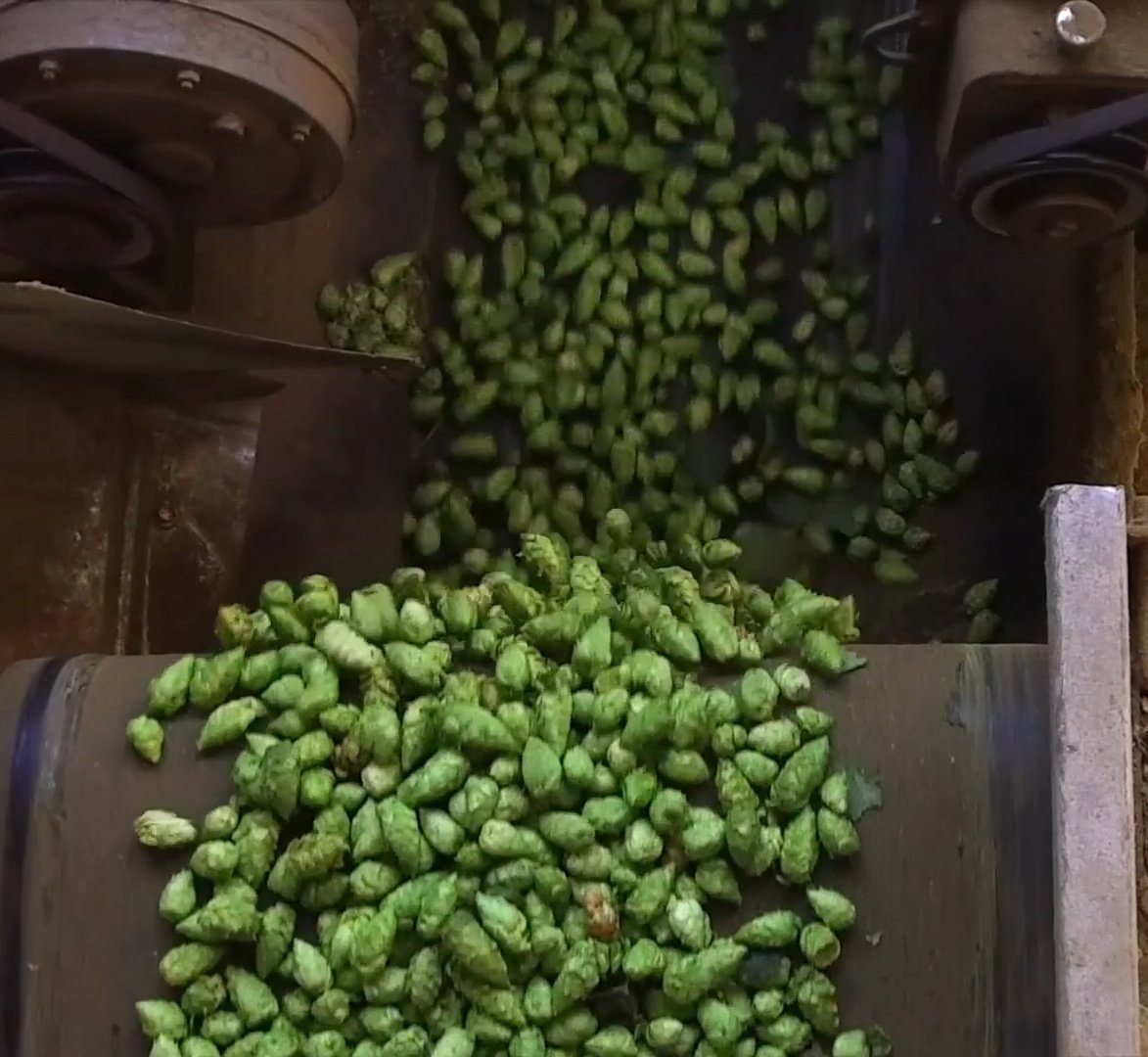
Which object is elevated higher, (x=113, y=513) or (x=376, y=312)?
(x=376, y=312)

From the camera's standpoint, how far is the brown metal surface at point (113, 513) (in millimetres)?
1612

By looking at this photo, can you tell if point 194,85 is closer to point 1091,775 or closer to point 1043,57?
point 1043,57

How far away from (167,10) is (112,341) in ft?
1.28

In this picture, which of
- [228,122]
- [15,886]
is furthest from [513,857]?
[228,122]

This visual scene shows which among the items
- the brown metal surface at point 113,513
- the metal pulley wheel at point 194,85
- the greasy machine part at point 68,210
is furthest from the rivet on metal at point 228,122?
the brown metal surface at point 113,513

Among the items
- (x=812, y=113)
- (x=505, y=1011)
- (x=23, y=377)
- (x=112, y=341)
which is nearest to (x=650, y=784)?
(x=505, y=1011)

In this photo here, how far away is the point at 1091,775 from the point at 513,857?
45cm

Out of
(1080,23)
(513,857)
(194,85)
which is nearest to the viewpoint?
(513,857)

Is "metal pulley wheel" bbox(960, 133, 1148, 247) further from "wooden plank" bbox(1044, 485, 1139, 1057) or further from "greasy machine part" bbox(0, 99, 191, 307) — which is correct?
"greasy machine part" bbox(0, 99, 191, 307)

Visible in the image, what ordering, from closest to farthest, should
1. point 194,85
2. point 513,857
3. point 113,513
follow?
point 513,857 → point 194,85 → point 113,513

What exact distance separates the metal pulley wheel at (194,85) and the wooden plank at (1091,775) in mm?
864

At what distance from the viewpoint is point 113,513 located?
5.61 ft

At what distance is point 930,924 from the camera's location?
A: 108cm

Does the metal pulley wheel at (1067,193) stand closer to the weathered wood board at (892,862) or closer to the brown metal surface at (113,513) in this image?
the weathered wood board at (892,862)
